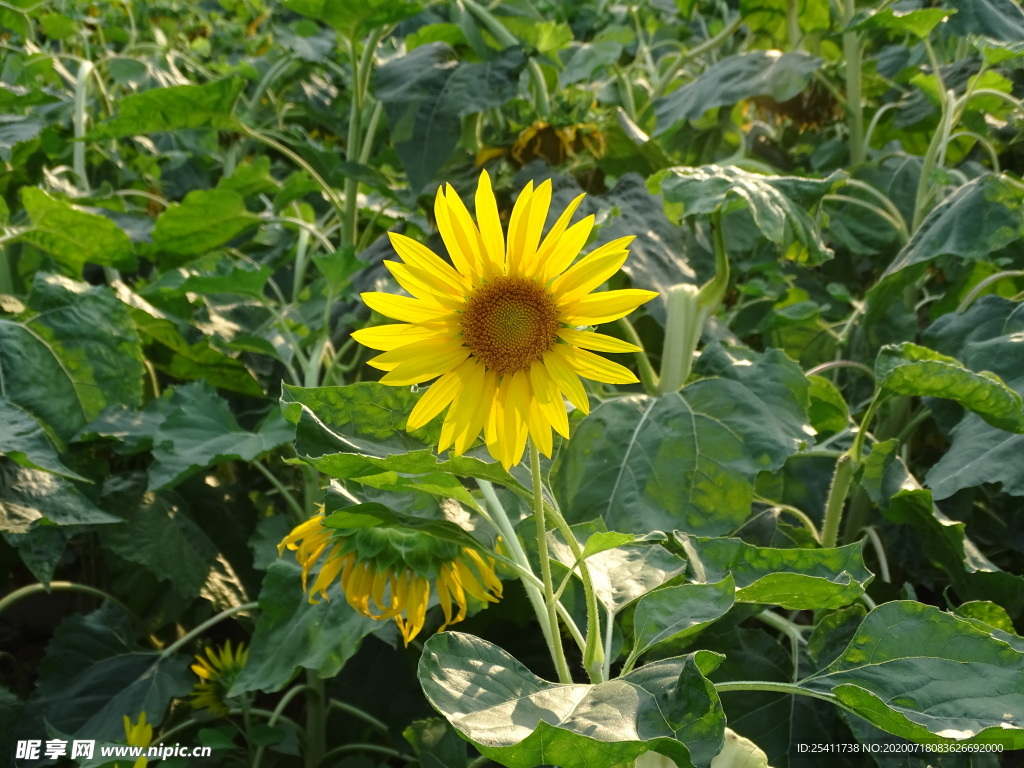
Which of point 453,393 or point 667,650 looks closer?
point 453,393

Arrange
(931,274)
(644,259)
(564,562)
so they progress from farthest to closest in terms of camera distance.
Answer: (931,274) → (644,259) → (564,562)

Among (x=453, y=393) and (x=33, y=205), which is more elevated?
(x=33, y=205)

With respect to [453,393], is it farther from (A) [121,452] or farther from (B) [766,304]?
(B) [766,304]

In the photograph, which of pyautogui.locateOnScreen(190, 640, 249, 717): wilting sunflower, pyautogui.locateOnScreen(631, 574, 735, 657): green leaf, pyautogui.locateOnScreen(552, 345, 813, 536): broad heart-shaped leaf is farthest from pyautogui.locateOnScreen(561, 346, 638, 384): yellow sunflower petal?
pyautogui.locateOnScreen(190, 640, 249, 717): wilting sunflower

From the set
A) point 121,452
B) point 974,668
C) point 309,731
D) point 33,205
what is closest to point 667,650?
point 974,668

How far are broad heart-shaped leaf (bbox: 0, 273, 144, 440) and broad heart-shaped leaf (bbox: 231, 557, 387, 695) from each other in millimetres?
360

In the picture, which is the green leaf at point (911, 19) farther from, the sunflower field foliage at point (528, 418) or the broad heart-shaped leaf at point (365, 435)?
the broad heart-shaped leaf at point (365, 435)

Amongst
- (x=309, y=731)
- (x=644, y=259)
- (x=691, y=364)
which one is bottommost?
(x=309, y=731)

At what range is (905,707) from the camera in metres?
0.59

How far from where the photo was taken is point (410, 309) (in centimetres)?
63

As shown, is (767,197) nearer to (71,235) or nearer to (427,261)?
(427,261)

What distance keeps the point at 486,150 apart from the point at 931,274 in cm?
72

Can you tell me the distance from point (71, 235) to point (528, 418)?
35.5 inches

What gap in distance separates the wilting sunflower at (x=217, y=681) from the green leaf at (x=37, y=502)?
263mm
